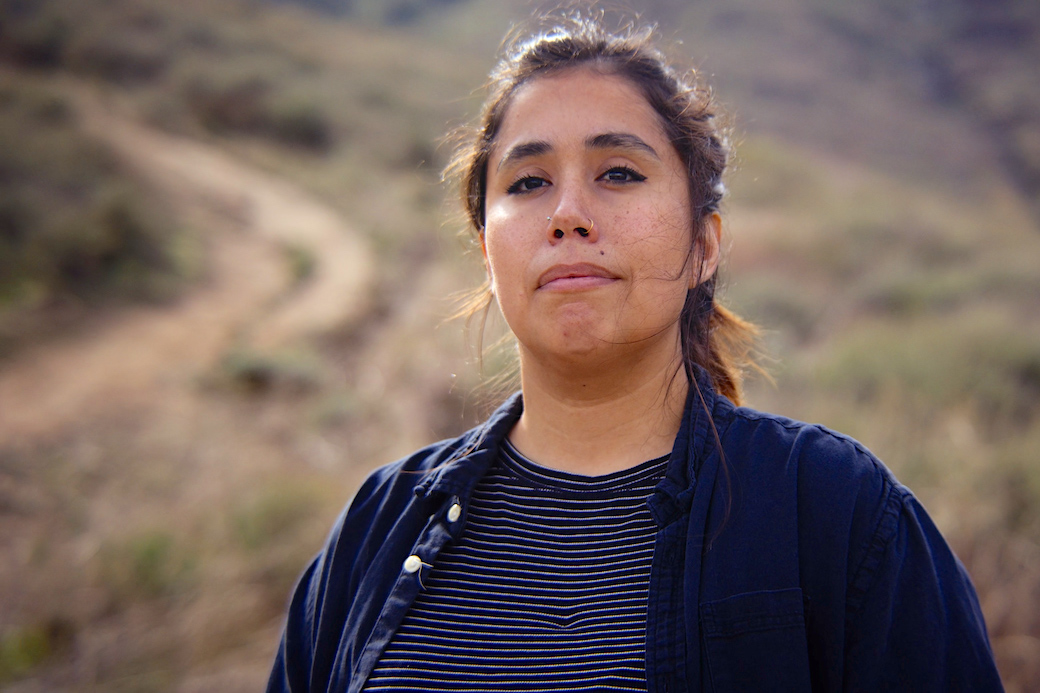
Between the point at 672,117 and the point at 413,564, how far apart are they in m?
1.15

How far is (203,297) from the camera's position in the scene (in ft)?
32.5

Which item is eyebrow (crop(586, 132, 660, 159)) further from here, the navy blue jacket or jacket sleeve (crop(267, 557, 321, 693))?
jacket sleeve (crop(267, 557, 321, 693))

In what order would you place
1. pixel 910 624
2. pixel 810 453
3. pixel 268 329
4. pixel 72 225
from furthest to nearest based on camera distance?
pixel 72 225, pixel 268 329, pixel 810 453, pixel 910 624

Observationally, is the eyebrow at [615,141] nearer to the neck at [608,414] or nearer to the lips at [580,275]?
the lips at [580,275]

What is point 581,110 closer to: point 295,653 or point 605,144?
point 605,144

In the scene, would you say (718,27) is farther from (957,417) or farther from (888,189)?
(957,417)

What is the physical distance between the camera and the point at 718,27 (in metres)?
36.2

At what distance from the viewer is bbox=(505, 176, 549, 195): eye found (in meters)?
1.57

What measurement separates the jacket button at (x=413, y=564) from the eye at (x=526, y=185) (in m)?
0.83

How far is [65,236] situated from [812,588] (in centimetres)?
1054

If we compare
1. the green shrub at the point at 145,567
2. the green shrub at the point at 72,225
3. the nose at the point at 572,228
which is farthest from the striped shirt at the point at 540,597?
the green shrub at the point at 72,225

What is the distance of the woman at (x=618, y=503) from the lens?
1.10m

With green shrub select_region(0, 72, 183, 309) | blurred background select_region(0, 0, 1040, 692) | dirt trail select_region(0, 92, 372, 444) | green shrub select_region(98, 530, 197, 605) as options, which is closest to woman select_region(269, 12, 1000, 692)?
blurred background select_region(0, 0, 1040, 692)

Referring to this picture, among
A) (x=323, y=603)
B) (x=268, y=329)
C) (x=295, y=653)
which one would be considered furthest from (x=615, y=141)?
(x=268, y=329)
